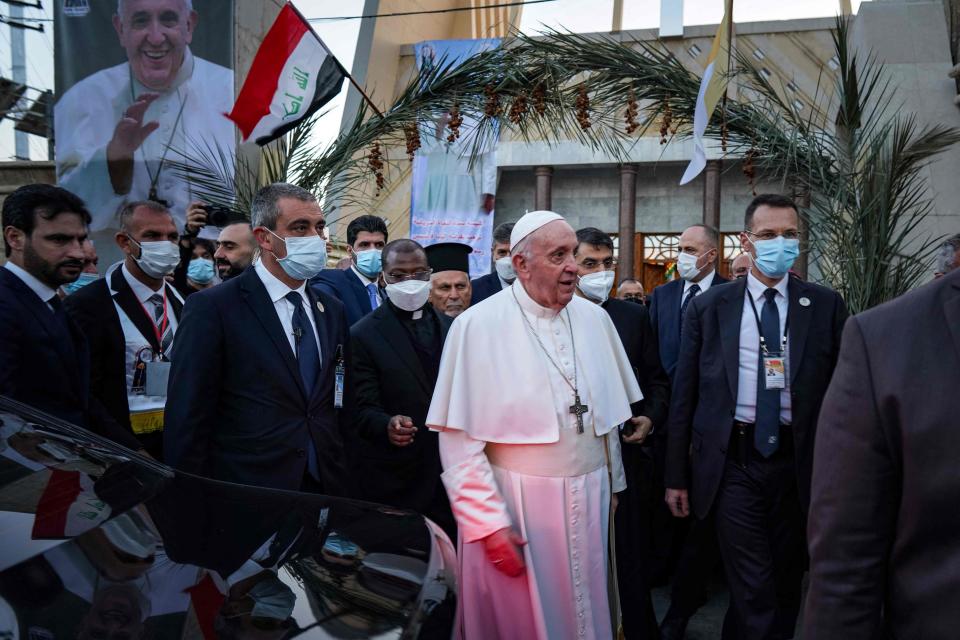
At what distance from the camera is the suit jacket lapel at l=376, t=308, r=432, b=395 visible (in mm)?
4715

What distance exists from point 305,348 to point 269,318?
0.22 m

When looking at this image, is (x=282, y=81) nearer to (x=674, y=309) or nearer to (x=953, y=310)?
(x=674, y=309)

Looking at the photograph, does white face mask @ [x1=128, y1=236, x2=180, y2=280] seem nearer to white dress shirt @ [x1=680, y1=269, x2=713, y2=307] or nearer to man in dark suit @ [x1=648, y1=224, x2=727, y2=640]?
man in dark suit @ [x1=648, y1=224, x2=727, y2=640]

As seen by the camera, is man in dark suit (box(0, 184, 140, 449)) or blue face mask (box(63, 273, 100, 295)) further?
blue face mask (box(63, 273, 100, 295))

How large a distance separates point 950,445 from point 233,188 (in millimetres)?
6970

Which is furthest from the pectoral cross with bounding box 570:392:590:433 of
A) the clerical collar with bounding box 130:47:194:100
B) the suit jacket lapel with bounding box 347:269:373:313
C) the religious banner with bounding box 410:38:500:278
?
the religious banner with bounding box 410:38:500:278

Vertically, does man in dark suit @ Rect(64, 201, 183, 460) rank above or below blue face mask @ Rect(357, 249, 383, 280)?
below

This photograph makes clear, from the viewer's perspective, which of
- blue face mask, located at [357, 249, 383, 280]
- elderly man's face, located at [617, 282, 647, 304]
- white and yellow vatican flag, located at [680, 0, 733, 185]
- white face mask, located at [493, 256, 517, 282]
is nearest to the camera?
white and yellow vatican flag, located at [680, 0, 733, 185]

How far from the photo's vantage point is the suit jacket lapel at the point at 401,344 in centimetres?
471

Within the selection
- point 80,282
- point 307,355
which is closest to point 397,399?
point 307,355

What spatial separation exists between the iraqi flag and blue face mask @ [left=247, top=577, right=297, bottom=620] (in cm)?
512

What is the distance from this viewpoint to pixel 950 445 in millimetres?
1489

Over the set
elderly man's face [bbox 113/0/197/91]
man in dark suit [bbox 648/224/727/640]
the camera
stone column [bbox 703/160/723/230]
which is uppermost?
elderly man's face [bbox 113/0/197/91]

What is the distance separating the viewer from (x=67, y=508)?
2.00 meters
